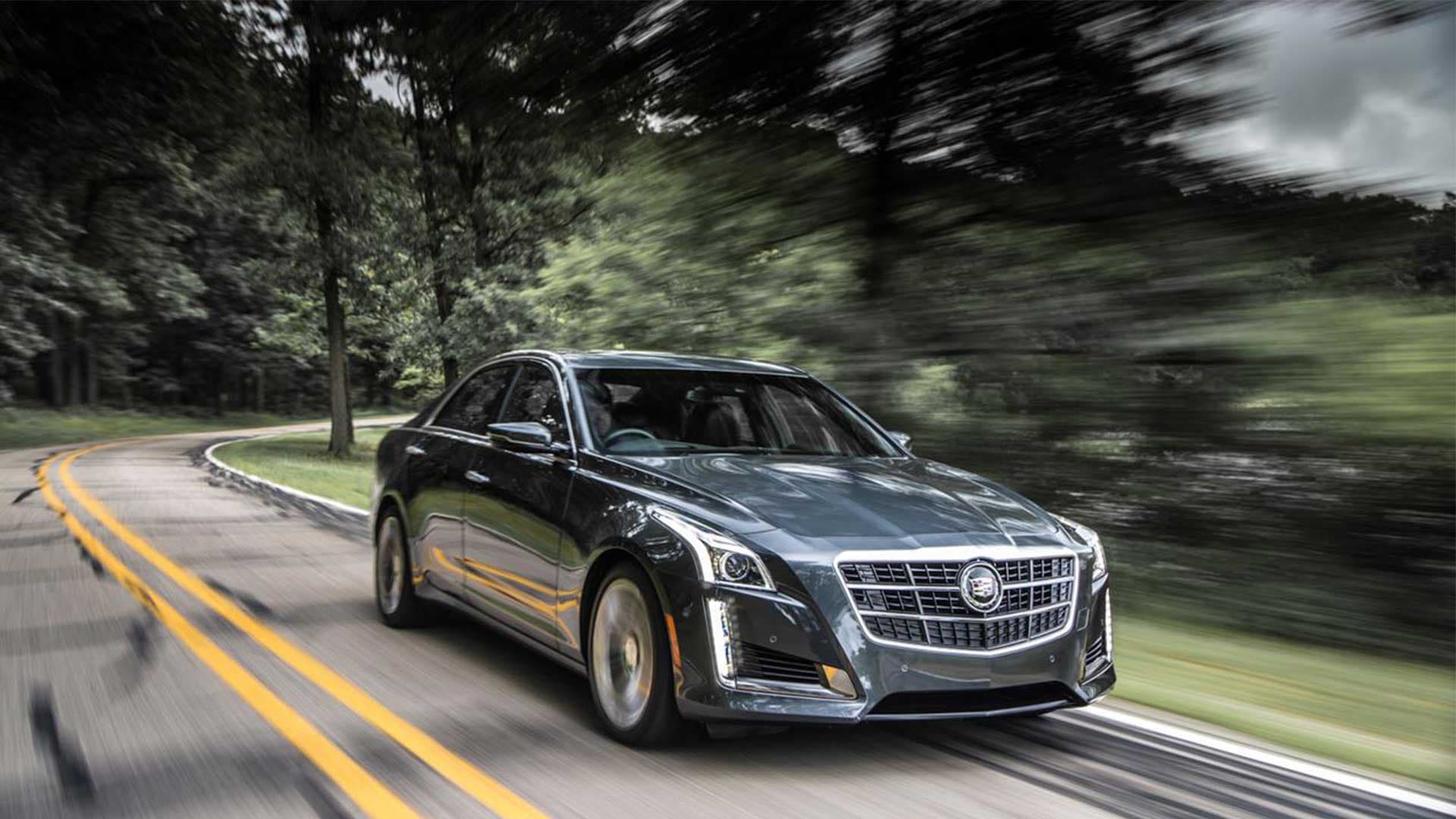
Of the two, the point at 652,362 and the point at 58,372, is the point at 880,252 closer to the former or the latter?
the point at 652,362

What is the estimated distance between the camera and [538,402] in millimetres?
5770

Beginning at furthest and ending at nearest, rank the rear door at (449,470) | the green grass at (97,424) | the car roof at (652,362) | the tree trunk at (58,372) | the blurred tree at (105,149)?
the tree trunk at (58,372)
the green grass at (97,424)
the blurred tree at (105,149)
the rear door at (449,470)
the car roof at (652,362)

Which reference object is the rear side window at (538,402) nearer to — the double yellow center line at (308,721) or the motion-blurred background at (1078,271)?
the double yellow center line at (308,721)

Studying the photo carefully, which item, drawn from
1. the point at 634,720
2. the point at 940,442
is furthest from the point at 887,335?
the point at 634,720

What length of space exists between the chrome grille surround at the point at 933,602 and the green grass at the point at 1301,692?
141 cm

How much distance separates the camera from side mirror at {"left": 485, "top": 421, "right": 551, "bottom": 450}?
516 cm

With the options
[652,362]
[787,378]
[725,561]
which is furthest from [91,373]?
[725,561]

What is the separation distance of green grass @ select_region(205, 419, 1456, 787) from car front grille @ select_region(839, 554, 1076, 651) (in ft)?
4.72

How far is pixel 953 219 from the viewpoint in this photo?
9109 mm

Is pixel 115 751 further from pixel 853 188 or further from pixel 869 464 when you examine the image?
pixel 853 188

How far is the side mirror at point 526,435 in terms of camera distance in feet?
16.9

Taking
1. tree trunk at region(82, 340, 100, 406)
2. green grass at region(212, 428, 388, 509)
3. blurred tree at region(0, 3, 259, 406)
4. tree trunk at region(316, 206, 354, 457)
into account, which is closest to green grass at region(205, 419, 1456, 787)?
green grass at region(212, 428, 388, 509)

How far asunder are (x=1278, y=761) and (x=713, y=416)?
2694 mm

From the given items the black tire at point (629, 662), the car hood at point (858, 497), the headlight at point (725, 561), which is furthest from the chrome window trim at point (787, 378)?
the headlight at point (725, 561)
